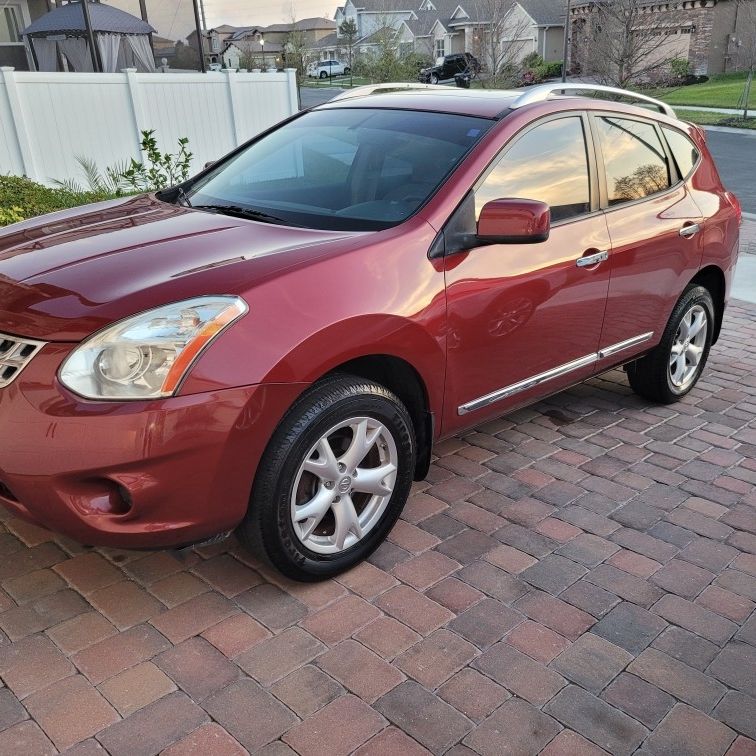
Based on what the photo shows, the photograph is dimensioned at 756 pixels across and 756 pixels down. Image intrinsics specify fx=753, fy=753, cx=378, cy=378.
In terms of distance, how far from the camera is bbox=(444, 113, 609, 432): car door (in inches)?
123

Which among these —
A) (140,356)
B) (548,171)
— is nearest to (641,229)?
(548,171)

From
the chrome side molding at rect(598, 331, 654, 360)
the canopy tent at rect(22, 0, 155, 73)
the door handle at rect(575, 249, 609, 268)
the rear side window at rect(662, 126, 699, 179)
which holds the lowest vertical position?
the chrome side molding at rect(598, 331, 654, 360)

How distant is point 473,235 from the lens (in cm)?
310

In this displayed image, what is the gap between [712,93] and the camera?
113 ft

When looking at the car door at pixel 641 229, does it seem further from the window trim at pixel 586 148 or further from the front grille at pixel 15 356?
the front grille at pixel 15 356

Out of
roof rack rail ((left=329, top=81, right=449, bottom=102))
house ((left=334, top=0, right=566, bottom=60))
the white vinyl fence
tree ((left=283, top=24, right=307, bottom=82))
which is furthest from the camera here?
house ((left=334, top=0, right=566, bottom=60))

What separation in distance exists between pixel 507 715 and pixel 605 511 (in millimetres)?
1409

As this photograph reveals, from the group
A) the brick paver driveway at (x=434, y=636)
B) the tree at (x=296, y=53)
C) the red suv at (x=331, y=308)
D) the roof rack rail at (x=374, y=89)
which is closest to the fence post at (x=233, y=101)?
the roof rack rail at (x=374, y=89)

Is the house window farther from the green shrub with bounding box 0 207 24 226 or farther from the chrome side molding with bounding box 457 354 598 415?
the chrome side molding with bounding box 457 354 598 415

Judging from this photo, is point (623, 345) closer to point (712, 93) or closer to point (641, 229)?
point (641, 229)

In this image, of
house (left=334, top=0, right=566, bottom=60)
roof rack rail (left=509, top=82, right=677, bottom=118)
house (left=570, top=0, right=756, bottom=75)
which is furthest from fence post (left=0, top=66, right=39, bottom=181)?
house (left=570, top=0, right=756, bottom=75)

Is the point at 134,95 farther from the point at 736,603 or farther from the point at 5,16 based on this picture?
the point at 736,603

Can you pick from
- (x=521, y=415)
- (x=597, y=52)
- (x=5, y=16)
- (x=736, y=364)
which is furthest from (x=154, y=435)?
(x=597, y=52)

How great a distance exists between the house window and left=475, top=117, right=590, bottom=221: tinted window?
16319mm
